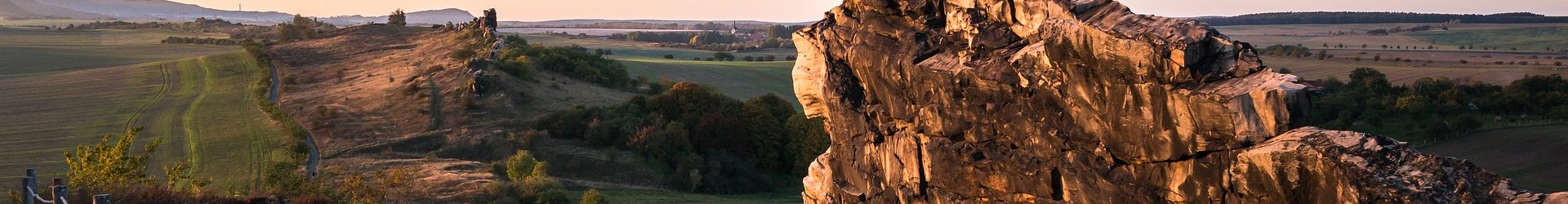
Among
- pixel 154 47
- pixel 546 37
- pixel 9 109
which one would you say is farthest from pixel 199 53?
pixel 546 37

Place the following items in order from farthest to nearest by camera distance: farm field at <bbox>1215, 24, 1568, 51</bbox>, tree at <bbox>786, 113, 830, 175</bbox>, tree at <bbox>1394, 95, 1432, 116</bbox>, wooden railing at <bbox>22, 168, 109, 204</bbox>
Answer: farm field at <bbox>1215, 24, 1568, 51</bbox>
tree at <bbox>1394, 95, 1432, 116</bbox>
tree at <bbox>786, 113, 830, 175</bbox>
wooden railing at <bbox>22, 168, 109, 204</bbox>

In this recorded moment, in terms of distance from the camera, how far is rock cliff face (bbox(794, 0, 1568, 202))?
11352 millimetres

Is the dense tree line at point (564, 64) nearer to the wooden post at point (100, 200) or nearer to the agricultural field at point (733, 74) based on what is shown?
the agricultural field at point (733, 74)

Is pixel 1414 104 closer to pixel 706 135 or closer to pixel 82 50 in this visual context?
pixel 706 135

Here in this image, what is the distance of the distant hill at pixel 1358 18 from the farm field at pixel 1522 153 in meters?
109

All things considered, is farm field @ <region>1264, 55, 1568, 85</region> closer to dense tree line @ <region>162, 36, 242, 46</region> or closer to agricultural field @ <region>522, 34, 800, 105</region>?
agricultural field @ <region>522, 34, 800, 105</region>

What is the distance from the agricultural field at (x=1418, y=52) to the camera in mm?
87131

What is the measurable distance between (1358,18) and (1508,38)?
124 feet

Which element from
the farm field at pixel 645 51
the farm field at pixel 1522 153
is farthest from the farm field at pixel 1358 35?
the farm field at pixel 1522 153

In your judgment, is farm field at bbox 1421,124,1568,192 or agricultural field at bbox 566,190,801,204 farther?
farm field at bbox 1421,124,1568,192

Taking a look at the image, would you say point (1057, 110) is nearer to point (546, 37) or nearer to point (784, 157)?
point (784, 157)

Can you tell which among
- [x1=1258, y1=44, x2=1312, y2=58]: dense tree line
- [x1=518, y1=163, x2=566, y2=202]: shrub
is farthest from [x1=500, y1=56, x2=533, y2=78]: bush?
[x1=1258, y1=44, x2=1312, y2=58]: dense tree line

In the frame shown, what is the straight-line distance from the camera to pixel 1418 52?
121m

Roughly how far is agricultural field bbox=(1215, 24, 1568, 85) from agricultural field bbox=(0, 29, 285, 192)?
57.6 meters
